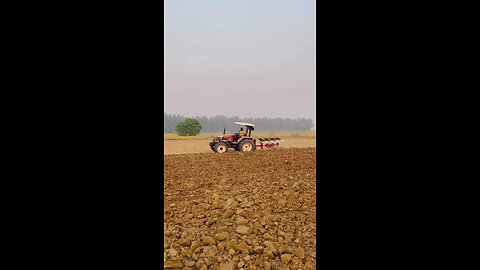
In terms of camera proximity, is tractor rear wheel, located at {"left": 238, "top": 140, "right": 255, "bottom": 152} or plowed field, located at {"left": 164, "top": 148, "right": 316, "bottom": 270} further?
tractor rear wheel, located at {"left": 238, "top": 140, "right": 255, "bottom": 152}

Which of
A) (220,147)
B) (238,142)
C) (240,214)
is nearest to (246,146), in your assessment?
(238,142)

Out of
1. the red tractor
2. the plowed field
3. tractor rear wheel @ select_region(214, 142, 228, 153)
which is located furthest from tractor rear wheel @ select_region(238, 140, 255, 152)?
the plowed field

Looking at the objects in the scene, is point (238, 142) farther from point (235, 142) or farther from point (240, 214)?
point (240, 214)

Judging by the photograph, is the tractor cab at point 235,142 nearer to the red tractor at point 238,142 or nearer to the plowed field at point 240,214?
the red tractor at point 238,142

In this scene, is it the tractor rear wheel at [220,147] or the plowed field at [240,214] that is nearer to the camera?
the plowed field at [240,214]

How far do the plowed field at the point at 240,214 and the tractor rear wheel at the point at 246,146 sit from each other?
2.18 feet

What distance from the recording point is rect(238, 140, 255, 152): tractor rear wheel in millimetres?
6398

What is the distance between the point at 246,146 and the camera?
645 cm

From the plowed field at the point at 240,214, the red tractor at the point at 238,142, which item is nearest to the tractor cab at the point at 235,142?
the red tractor at the point at 238,142

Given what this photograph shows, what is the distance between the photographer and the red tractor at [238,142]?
253 inches

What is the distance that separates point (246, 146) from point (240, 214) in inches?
115

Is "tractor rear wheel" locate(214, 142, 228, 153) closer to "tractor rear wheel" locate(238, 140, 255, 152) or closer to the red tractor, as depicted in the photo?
the red tractor
